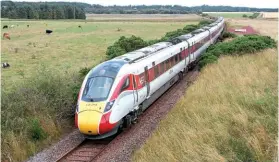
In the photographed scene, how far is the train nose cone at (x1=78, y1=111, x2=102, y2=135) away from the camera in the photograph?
12891 mm

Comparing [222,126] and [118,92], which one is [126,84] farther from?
[222,126]

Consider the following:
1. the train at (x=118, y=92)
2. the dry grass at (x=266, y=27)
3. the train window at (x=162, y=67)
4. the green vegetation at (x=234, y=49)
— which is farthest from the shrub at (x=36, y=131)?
the dry grass at (x=266, y=27)

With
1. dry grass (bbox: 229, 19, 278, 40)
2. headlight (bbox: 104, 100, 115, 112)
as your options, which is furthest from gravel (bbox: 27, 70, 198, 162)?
dry grass (bbox: 229, 19, 278, 40)

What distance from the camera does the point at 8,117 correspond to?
44.4 ft

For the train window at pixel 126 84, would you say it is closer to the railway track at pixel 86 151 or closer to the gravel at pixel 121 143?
the gravel at pixel 121 143

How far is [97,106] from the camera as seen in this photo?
13.1 meters

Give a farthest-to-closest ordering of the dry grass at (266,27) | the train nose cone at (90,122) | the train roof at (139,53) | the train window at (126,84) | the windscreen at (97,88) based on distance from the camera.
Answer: the dry grass at (266,27), the train roof at (139,53), the train window at (126,84), the windscreen at (97,88), the train nose cone at (90,122)

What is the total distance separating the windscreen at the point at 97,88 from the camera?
1346 cm

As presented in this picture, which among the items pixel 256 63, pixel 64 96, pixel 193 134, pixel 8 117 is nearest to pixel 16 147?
pixel 8 117

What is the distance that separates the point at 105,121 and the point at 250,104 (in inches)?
200

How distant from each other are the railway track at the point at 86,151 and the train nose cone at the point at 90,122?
25.7 inches

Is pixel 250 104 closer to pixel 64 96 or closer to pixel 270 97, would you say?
pixel 270 97

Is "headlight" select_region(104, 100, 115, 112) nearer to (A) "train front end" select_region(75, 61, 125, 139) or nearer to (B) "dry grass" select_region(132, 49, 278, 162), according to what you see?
(A) "train front end" select_region(75, 61, 125, 139)

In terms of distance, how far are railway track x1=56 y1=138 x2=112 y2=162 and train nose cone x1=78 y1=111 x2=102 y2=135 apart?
25.7 inches
